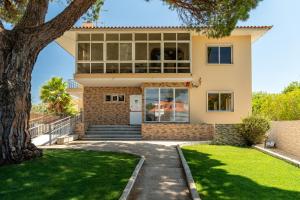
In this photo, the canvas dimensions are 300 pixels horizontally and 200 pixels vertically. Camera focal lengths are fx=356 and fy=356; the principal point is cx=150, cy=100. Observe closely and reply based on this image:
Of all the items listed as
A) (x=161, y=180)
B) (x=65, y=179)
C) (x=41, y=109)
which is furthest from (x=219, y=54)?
(x=41, y=109)

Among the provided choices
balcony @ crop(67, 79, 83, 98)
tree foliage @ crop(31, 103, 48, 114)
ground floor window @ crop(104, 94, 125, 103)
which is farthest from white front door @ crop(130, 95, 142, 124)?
tree foliage @ crop(31, 103, 48, 114)

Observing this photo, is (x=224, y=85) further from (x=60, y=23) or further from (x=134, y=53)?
(x=60, y=23)

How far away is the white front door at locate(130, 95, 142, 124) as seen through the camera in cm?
2556

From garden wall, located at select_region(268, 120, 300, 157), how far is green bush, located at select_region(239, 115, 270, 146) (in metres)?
0.51

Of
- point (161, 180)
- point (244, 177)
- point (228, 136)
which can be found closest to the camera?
point (161, 180)

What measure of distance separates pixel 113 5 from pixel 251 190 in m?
12.9

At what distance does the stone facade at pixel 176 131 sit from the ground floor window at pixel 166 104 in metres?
1.27

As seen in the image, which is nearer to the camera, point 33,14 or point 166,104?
point 33,14

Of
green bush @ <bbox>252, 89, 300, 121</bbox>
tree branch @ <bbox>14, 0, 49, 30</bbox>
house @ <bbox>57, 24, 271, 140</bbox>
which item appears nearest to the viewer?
tree branch @ <bbox>14, 0, 49, 30</bbox>

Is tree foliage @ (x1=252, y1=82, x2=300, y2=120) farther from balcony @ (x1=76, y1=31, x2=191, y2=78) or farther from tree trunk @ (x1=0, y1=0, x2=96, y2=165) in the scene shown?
tree trunk @ (x1=0, y1=0, x2=96, y2=165)

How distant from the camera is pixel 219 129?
21484 millimetres

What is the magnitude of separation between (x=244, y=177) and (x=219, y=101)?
1476cm

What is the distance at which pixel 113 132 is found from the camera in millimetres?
23469

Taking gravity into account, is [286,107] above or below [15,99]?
above
